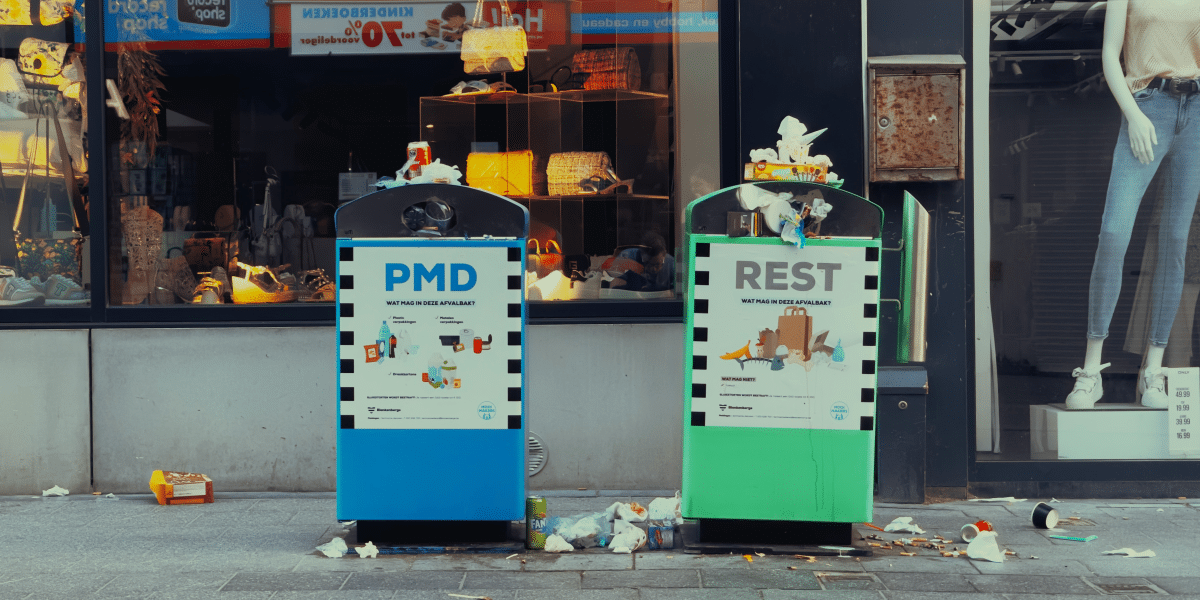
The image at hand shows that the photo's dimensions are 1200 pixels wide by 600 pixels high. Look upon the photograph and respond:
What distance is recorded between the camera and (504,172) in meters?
6.66

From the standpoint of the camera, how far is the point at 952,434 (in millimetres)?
6051

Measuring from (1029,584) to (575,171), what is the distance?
373 cm

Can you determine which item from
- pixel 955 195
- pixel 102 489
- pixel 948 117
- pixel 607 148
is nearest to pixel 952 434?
pixel 955 195

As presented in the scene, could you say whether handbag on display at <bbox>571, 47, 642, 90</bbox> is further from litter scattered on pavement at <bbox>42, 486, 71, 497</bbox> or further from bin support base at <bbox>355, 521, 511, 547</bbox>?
litter scattered on pavement at <bbox>42, 486, 71, 497</bbox>

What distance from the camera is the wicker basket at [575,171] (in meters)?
6.66

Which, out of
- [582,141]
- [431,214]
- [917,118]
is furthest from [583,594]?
[917,118]

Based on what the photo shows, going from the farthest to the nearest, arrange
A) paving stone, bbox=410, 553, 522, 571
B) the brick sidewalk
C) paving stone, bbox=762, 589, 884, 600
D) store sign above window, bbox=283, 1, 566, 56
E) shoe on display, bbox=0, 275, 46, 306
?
store sign above window, bbox=283, 1, 566, 56, shoe on display, bbox=0, 275, 46, 306, paving stone, bbox=410, 553, 522, 571, the brick sidewalk, paving stone, bbox=762, 589, 884, 600

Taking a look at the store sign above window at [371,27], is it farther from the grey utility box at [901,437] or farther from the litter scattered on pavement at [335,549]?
the grey utility box at [901,437]

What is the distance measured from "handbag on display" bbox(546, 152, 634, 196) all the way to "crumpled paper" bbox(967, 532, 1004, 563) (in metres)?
3.11

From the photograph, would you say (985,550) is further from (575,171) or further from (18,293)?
(18,293)

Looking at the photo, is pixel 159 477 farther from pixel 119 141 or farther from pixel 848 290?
pixel 848 290

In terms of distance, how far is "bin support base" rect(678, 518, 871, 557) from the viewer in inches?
189

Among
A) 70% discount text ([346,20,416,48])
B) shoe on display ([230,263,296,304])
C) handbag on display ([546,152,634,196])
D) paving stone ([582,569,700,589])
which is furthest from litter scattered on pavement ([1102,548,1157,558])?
70% discount text ([346,20,416,48])

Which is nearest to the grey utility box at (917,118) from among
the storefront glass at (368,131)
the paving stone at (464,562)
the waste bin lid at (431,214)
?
the storefront glass at (368,131)
